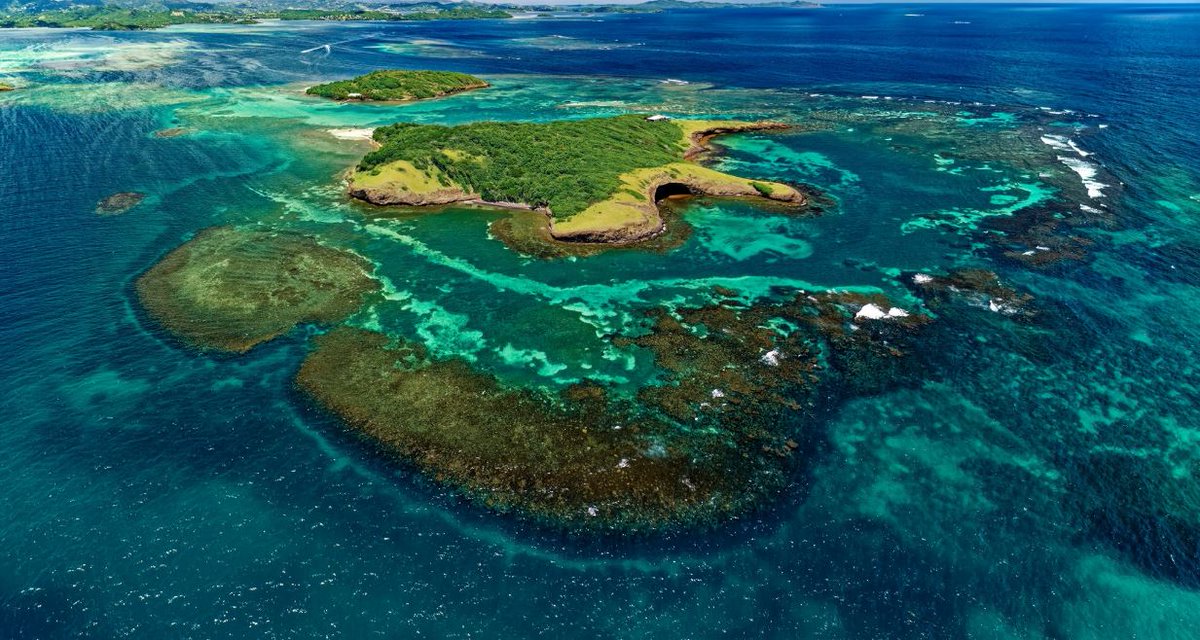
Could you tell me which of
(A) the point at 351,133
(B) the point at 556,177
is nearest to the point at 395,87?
(A) the point at 351,133

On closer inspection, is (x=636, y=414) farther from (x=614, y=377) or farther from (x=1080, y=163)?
(x=1080, y=163)

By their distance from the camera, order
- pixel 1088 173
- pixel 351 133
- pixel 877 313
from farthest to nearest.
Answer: pixel 351 133 < pixel 1088 173 < pixel 877 313

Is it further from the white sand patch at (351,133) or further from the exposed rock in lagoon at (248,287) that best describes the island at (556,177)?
the exposed rock in lagoon at (248,287)

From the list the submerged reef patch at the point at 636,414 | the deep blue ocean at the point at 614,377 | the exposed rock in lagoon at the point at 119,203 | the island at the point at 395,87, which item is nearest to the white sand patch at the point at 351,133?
the deep blue ocean at the point at 614,377

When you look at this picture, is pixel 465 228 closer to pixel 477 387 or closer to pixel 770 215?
pixel 477 387

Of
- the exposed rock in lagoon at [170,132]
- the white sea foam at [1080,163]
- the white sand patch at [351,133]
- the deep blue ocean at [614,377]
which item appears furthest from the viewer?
the white sand patch at [351,133]

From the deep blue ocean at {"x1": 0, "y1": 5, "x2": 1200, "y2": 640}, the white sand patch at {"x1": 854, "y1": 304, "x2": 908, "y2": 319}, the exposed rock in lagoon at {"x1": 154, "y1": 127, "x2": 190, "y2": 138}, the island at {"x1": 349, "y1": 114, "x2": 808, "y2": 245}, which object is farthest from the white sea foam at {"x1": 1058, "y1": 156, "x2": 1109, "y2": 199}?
the exposed rock in lagoon at {"x1": 154, "y1": 127, "x2": 190, "y2": 138}

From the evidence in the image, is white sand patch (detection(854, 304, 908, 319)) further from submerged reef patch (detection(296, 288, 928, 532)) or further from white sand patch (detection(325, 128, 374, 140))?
white sand patch (detection(325, 128, 374, 140))
